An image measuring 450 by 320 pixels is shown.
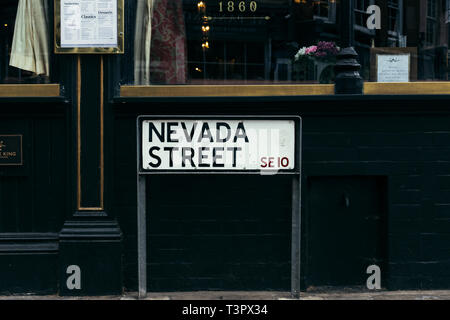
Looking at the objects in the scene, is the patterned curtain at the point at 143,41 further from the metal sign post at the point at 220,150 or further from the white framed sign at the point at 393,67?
the white framed sign at the point at 393,67

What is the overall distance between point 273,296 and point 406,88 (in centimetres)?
286

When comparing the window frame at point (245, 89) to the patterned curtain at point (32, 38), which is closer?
the window frame at point (245, 89)

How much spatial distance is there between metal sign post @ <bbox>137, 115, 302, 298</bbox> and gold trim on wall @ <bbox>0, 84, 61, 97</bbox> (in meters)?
1.40

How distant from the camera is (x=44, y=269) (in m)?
6.30

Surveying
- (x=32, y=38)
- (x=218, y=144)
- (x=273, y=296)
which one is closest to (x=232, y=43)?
(x=218, y=144)

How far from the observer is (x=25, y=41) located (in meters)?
6.57

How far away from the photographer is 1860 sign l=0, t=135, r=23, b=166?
6.34m

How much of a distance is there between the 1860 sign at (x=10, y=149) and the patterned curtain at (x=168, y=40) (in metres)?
1.76

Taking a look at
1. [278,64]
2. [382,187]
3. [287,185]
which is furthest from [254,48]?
[382,187]

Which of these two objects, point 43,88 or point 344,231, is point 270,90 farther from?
point 43,88

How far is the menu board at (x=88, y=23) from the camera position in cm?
629

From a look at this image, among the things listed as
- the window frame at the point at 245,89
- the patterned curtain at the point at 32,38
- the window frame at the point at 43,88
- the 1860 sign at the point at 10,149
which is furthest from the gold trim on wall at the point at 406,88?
the 1860 sign at the point at 10,149

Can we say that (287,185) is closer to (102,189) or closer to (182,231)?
(182,231)

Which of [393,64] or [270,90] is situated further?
[393,64]
